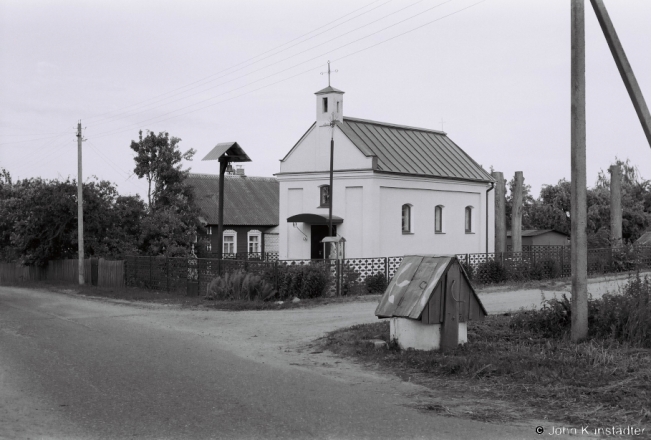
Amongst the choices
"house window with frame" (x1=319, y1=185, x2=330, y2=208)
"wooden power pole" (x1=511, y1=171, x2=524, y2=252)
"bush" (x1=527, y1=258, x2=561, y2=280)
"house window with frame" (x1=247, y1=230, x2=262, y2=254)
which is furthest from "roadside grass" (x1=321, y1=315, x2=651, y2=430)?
"house window with frame" (x1=247, y1=230, x2=262, y2=254)

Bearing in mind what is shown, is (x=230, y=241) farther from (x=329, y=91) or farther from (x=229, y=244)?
(x=329, y=91)

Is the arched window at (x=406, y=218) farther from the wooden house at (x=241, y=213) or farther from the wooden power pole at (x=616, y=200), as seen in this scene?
the wooden house at (x=241, y=213)

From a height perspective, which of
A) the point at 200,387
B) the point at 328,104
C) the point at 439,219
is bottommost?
the point at 200,387

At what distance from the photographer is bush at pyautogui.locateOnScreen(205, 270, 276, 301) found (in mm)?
21531

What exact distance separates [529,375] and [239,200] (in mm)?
41574

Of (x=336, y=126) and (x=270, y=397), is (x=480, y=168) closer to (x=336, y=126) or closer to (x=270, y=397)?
(x=336, y=126)

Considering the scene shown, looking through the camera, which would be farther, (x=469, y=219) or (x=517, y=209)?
(x=469, y=219)

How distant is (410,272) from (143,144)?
28896 mm

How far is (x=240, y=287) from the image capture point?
21891 millimetres

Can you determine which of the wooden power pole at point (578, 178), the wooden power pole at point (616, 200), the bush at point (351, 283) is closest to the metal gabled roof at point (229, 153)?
the bush at point (351, 283)

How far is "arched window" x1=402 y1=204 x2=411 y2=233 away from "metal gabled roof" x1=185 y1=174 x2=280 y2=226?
16.7 m

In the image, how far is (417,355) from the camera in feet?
36.2

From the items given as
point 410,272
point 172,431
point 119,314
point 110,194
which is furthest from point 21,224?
point 172,431

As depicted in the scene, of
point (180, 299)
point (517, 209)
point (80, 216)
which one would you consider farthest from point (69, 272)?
point (517, 209)
